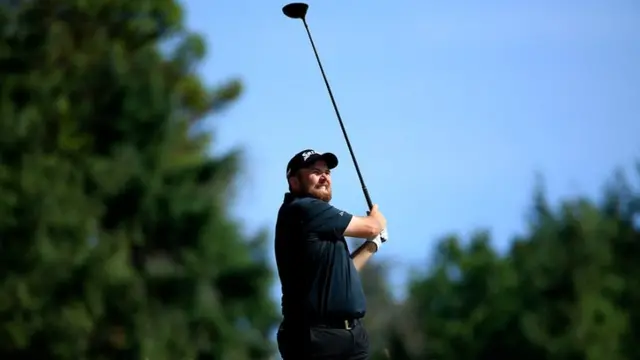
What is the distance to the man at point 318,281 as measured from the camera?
10.7m

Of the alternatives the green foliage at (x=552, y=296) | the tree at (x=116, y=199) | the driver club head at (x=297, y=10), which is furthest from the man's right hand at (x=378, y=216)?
the green foliage at (x=552, y=296)

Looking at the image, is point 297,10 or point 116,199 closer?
point 297,10

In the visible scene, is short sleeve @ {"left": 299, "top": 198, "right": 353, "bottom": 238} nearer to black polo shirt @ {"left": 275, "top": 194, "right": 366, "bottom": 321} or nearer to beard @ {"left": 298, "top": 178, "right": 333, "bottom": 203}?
black polo shirt @ {"left": 275, "top": 194, "right": 366, "bottom": 321}

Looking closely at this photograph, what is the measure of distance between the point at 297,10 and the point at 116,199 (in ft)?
121

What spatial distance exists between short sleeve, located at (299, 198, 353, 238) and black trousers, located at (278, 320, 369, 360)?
2.04ft

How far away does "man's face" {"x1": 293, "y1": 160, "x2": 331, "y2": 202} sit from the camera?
36.2 ft

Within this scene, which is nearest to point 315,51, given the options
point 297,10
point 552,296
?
point 297,10

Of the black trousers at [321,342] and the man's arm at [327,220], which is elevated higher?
the man's arm at [327,220]

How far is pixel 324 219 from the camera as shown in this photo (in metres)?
10.7

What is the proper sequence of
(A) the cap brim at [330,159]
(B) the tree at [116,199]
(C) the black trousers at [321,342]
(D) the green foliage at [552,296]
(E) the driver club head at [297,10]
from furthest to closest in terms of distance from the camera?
1. (D) the green foliage at [552,296]
2. (B) the tree at [116,199]
3. (E) the driver club head at [297,10]
4. (A) the cap brim at [330,159]
5. (C) the black trousers at [321,342]

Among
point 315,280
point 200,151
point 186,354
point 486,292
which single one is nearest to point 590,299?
point 486,292

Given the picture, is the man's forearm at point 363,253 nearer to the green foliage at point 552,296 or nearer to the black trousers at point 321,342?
the black trousers at point 321,342

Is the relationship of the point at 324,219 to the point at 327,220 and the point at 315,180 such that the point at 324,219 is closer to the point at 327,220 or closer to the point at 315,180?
the point at 327,220

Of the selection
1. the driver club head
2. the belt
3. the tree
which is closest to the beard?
the belt
